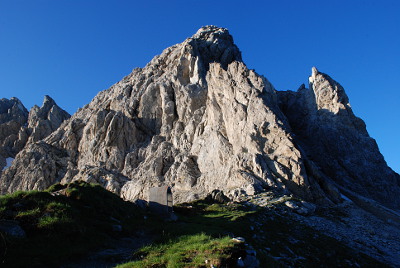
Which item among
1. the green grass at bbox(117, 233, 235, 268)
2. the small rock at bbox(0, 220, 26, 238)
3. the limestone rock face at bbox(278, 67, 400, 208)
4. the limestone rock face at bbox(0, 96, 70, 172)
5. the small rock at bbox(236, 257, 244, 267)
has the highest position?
the limestone rock face at bbox(0, 96, 70, 172)

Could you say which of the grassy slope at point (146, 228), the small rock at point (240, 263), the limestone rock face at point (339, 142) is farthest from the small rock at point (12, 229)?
the limestone rock face at point (339, 142)

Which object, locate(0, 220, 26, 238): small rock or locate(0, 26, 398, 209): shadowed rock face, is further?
locate(0, 26, 398, 209): shadowed rock face

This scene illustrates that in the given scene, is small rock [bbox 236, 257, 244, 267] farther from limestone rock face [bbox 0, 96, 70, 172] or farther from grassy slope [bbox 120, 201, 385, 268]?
limestone rock face [bbox 0, 96, 70, 172]

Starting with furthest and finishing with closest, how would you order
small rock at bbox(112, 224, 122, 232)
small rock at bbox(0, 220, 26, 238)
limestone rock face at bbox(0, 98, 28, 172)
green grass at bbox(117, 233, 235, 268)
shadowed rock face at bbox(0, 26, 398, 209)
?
1. limestone rock face at bbox(0, 98, 28, 172)
2. shadowed rock face at bbox(0, 26, 398, 209)
3. small rock at bbox(112, 224, 122, 232)
4. small rock at bbox(0, 220, 26, 238)
5. green grass at bbox(117, 233, 235, 268)

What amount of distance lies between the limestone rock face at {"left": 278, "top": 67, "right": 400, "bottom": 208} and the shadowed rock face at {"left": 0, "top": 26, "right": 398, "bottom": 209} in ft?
0.99

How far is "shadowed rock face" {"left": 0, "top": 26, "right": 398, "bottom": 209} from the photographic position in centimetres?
3994

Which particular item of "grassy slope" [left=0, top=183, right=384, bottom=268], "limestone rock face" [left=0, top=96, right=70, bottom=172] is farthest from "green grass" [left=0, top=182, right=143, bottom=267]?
"limestone rock face" [left=0, top=96, right=70, bottom=172]

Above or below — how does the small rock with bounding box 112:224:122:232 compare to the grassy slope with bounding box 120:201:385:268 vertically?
above

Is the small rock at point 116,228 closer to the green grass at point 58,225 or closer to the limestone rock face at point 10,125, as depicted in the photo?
the green grass at point 58,225

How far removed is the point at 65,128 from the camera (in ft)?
252

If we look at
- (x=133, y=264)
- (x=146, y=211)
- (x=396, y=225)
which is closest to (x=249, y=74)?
(x=396, y=225)

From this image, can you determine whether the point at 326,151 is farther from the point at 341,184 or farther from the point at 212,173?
the point at 212,173

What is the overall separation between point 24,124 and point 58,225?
122 metres

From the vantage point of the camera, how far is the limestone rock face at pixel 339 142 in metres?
48.3
